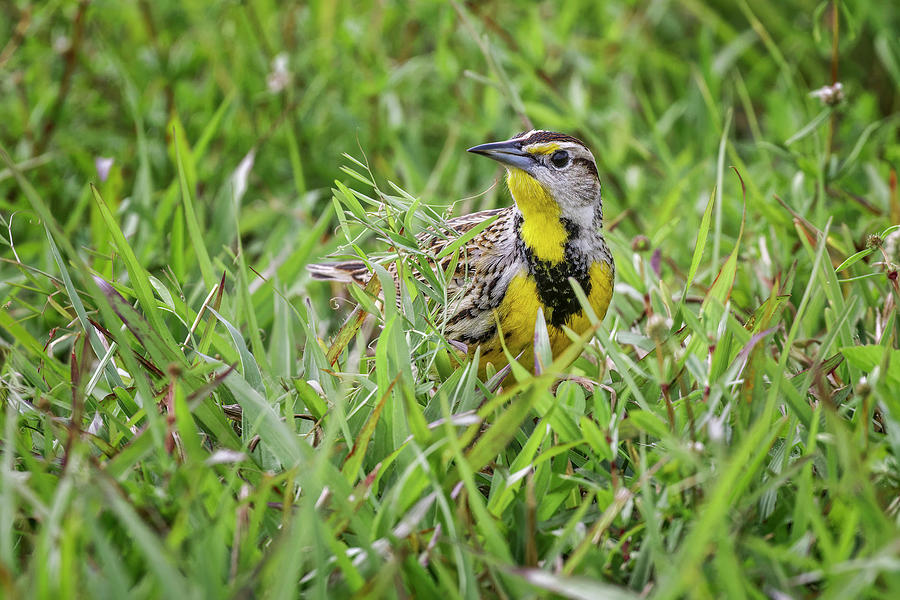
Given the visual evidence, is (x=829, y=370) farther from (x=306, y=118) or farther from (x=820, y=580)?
(x=306, y=118)

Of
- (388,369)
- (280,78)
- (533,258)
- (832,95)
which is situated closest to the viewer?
(388,369)

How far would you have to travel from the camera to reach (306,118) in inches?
152

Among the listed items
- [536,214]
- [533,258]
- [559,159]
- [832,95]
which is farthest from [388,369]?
[832,95]

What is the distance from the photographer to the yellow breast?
223cm

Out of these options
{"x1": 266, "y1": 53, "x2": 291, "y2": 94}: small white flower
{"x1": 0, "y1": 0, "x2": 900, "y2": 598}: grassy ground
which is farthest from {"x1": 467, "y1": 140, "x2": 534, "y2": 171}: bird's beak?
{"x1": 266, "y1": 53, "x2": 291, "y2": 94}: small white flower

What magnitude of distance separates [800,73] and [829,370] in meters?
3.32

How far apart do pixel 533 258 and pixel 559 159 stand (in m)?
0.33

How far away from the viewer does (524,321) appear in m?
2.25

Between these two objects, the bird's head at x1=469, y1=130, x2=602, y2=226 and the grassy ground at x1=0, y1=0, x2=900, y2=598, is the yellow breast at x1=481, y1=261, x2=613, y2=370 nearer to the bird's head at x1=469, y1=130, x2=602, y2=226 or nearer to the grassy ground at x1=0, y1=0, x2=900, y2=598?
the grassy ground at x1=0, y1=0, x2=900, y2=598

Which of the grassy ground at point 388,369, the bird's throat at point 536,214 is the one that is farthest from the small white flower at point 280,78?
the bird's throat at point 536,214

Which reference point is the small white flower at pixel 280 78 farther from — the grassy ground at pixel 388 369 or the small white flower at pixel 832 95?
the small white flower at pixel 832 95

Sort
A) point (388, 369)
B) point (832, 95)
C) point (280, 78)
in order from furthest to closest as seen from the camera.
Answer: point (280, 78) < point (832, 95) < point (388, 369)

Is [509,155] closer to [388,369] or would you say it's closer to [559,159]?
[559,159]

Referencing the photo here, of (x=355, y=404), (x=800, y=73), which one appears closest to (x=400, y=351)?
(x=355, y=404)
